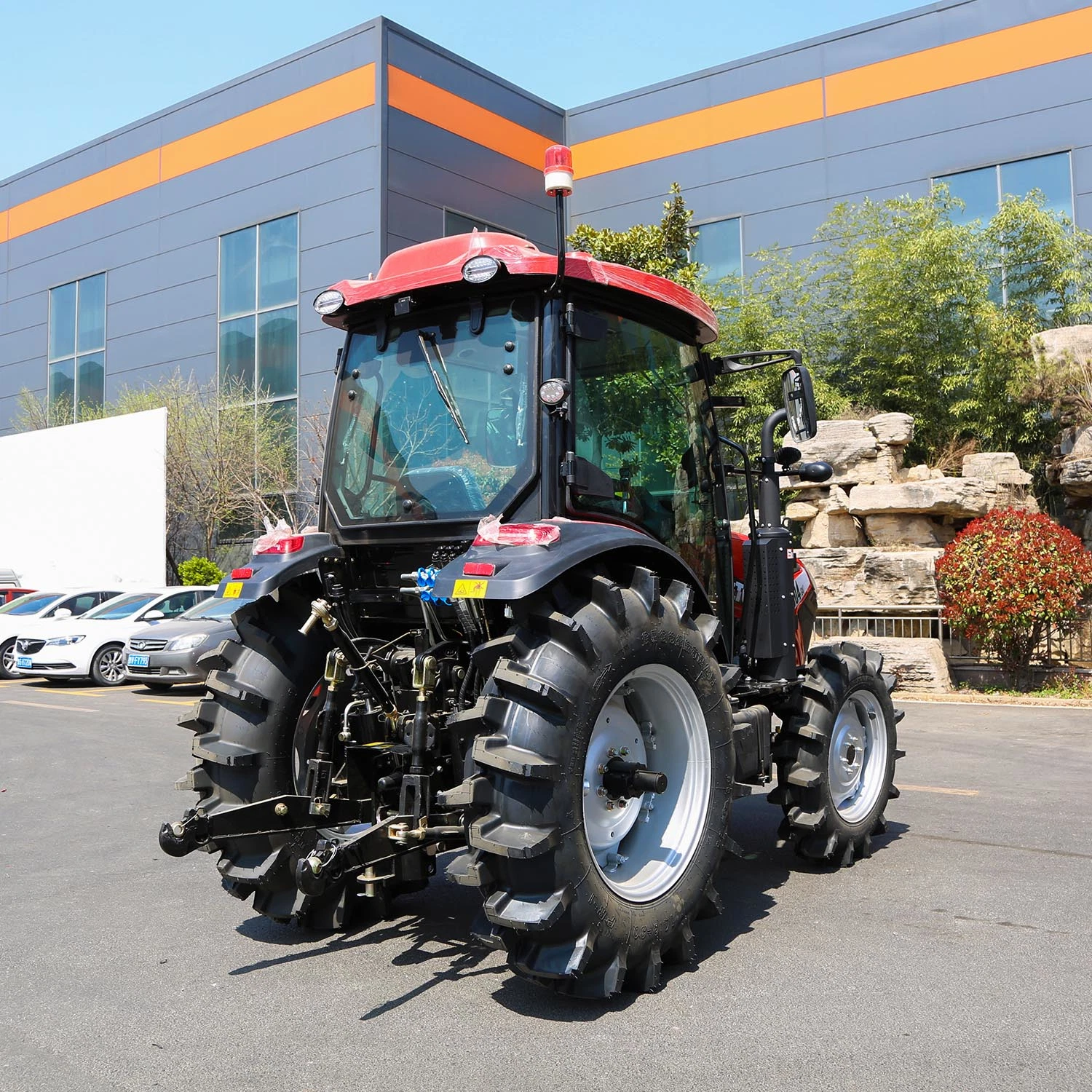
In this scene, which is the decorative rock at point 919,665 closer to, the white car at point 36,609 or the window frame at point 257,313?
the white car at point 36,609

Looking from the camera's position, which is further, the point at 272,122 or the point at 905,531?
the point at 272,122

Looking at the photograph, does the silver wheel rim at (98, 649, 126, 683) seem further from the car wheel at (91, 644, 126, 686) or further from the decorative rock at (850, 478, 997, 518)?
the decorative rock at (850, 478, 997, 518)

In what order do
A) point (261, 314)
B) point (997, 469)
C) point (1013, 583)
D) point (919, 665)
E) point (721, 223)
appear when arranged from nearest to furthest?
point (1013, 583) < point (919, 665) < point (997, 469) < point (721, 223) < point (261, 314)

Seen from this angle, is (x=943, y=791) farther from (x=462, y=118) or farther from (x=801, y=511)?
(x=462, y=118)

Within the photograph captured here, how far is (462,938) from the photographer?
14.4ft

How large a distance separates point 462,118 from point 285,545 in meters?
22.6

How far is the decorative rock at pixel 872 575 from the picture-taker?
13938 mm

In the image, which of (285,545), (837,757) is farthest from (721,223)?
(285,545)

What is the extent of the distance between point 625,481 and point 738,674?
0.94 meters

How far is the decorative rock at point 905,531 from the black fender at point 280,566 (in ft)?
39.0

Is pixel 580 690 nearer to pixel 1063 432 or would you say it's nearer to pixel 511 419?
pixel 511 419

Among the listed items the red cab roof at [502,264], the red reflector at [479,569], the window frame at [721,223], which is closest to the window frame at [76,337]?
the window frame at [721,223]

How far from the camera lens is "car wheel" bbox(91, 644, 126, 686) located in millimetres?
16453

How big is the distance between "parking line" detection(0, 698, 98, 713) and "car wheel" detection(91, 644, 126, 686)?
1.90 meters
